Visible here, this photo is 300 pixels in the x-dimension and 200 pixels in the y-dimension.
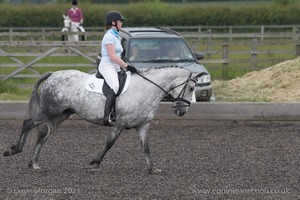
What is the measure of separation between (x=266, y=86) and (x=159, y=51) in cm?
381

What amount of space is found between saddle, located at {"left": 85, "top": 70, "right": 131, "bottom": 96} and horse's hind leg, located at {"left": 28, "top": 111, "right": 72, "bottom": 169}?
0.59 m

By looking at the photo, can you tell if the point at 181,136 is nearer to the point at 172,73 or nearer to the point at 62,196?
the point at 172,73

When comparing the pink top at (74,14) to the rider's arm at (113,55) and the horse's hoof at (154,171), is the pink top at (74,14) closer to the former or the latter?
the rider's arm at (113,55)

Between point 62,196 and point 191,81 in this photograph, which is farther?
point 191,81

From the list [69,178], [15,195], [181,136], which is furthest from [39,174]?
[181,136]

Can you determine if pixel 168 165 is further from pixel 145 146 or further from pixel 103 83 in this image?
pixel 103 83

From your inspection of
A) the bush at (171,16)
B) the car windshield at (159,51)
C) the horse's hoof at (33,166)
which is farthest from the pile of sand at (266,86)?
the bush at (171,16)

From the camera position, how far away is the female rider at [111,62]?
31.3 ft

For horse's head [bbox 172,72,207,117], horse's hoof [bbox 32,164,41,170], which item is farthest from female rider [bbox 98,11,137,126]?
horse's hoof [bbox 32,164,41,170]

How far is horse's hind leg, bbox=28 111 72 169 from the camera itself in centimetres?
981

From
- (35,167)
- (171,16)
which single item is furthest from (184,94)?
(171,16)

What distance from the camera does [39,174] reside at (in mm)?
9461

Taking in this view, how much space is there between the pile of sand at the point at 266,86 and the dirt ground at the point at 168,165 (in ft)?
9.29

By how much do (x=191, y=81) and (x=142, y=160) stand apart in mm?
1572
